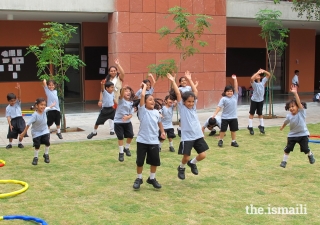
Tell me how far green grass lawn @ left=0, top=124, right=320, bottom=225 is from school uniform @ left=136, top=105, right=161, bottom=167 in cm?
47

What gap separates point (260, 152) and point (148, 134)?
3.85 meters

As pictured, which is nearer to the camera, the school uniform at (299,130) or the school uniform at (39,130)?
the school uniform at (299,130)

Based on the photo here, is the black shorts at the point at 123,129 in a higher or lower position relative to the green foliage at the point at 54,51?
lower

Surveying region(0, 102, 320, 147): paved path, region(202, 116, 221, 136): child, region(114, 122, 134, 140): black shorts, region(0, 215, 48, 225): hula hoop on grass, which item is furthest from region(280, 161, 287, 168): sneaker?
region(0, 102, 320, 147): paved path

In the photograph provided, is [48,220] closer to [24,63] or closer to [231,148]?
[231,148]

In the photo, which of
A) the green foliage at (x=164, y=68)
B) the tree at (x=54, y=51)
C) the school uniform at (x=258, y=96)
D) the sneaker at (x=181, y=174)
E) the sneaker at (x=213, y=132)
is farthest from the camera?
the green foliage at (x=164, y=68)

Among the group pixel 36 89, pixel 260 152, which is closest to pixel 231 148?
pixel 260 152

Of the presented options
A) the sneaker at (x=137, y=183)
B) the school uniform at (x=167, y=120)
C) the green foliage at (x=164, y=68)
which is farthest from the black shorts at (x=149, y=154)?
the green foliage at (x=164, y=68)

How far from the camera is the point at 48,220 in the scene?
610cm

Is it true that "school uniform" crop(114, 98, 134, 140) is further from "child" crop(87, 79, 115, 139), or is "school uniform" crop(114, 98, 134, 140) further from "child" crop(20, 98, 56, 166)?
"child" crop(87, 79, 115, 139)

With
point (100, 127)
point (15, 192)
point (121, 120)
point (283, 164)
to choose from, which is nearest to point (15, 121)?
point (121, 120)

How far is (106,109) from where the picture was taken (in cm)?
1230

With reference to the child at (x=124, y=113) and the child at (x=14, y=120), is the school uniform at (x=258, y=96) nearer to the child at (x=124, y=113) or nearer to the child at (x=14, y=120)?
the child at (x=124, y=113)

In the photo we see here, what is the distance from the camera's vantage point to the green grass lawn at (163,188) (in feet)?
20.5
